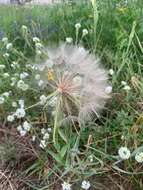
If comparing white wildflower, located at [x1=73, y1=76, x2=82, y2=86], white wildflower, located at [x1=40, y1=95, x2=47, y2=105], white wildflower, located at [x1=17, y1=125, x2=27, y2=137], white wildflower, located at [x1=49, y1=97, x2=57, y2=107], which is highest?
white wildflower, located at [x1=73, y1=76, x2=82, y2=86]

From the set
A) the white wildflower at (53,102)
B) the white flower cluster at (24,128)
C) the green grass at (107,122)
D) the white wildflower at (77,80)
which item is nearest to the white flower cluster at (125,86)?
the green grass at (107,122)

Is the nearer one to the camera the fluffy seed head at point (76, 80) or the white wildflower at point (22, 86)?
the fluffy seed head at point (76, 80)

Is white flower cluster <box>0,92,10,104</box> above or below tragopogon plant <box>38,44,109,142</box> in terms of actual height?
below

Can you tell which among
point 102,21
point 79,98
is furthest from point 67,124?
point 102,21

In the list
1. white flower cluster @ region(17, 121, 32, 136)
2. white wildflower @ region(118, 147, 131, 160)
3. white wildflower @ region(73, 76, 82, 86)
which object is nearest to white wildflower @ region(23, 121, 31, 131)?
white flower cluster @ region(17, 121, 32, 136)

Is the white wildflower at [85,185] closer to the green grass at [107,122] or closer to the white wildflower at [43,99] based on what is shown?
the green grass at [107,122]

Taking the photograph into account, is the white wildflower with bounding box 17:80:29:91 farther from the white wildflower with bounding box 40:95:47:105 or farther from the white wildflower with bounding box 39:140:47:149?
the white wildflower with bounding box 39:140:47:149

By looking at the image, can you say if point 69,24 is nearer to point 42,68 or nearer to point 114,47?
point 114,47
